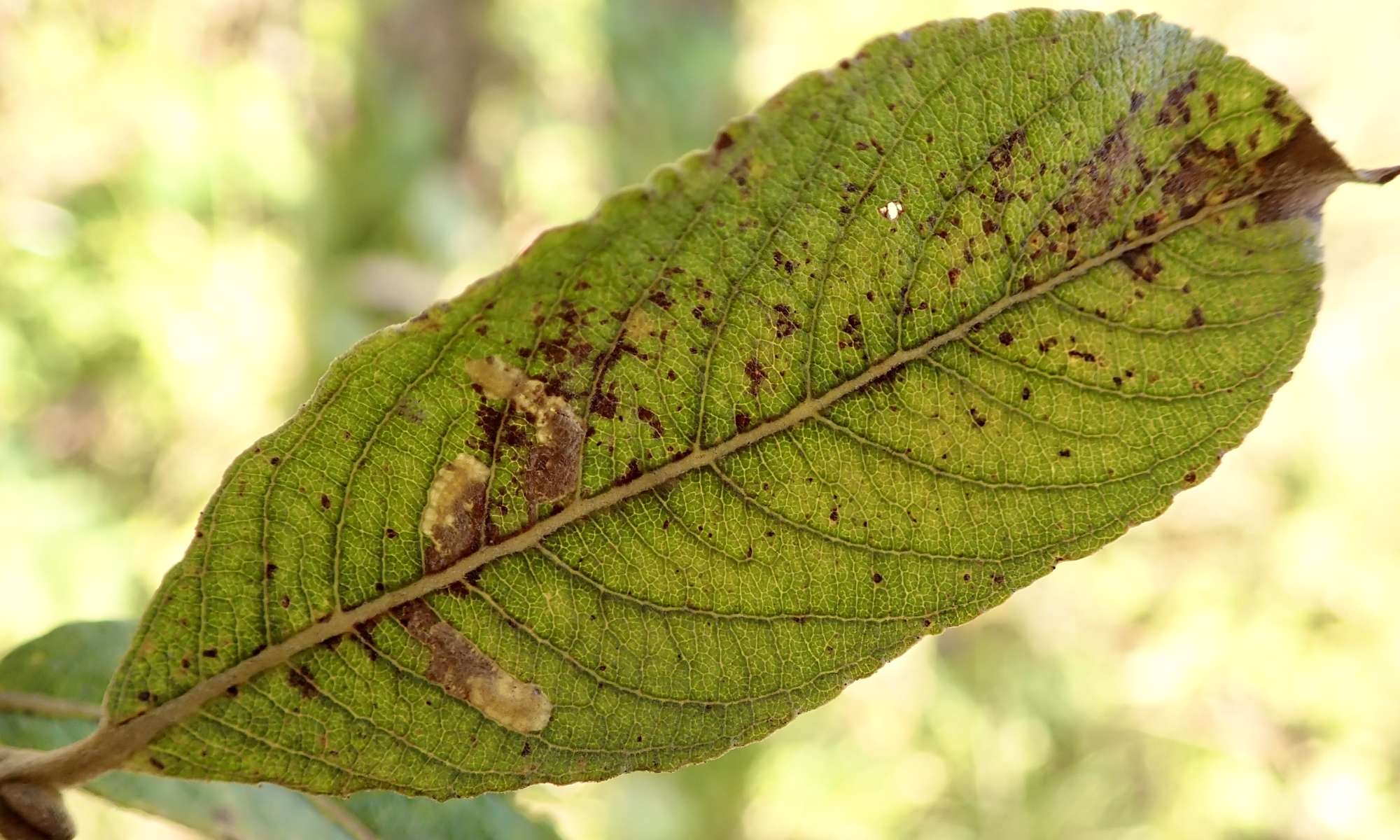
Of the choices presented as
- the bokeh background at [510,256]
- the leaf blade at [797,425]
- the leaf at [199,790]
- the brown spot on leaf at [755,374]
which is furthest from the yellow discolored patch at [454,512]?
the bokeh background at [510,256]

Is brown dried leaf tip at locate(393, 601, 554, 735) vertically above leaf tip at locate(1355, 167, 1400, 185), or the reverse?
leaf tip at locate(1355, 167, 1400, 185)

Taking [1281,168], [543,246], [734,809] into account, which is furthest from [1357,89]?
[543,246]

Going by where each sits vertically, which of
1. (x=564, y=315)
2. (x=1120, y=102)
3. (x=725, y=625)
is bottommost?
(x=725, y=625)

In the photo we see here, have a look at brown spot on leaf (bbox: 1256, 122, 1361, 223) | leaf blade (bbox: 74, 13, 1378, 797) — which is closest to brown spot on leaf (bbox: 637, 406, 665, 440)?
leaf blade (bbox: 74, 13, 1378, 797)

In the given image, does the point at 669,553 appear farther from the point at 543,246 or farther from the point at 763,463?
the point at 543,246

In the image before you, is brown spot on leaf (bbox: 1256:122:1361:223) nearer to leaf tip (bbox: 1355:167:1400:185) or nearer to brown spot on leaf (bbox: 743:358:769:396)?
leaf tip (bbox: 1355:167:1400:185)
